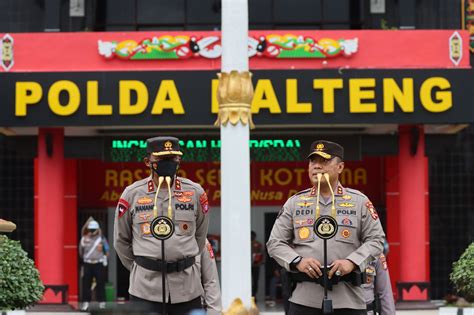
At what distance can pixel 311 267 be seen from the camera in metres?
7.82

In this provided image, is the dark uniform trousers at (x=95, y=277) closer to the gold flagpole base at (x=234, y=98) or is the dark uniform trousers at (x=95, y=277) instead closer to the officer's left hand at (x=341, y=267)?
the gold flagpole base at (x=234, y=98)

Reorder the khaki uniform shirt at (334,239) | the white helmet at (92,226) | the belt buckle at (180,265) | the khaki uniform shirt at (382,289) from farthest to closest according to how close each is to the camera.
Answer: the white helmet at (92,226) → the khaki uniform shirt at (382,289) → the belt buckle at (180,265) → the khaki uniform shirt at (334,239)

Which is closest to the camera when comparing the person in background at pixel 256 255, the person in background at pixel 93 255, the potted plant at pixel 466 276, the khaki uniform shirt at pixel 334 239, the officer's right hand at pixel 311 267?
the officer's right hand at pixel 311 267

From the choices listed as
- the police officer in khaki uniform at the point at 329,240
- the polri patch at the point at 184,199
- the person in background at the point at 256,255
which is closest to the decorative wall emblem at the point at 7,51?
the person in background at the point at 256,255

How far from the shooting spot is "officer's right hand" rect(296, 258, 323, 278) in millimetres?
7809

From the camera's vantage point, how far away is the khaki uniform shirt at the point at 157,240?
27.0 ft

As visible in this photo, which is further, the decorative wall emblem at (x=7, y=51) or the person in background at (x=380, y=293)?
the decorative wall emblem at (x=7, y=51)

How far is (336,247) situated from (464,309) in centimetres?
373

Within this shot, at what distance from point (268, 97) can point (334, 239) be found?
13.6 metres

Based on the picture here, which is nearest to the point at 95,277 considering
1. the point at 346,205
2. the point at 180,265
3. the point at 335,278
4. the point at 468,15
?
the point at 468,15

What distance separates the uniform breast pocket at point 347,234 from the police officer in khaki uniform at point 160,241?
3.48ft

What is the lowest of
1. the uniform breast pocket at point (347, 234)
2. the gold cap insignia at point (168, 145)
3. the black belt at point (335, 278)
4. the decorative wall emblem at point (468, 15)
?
the black belt at point (335, 278)

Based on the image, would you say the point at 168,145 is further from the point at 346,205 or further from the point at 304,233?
the point at 346,205

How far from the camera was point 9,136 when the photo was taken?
2364cm
